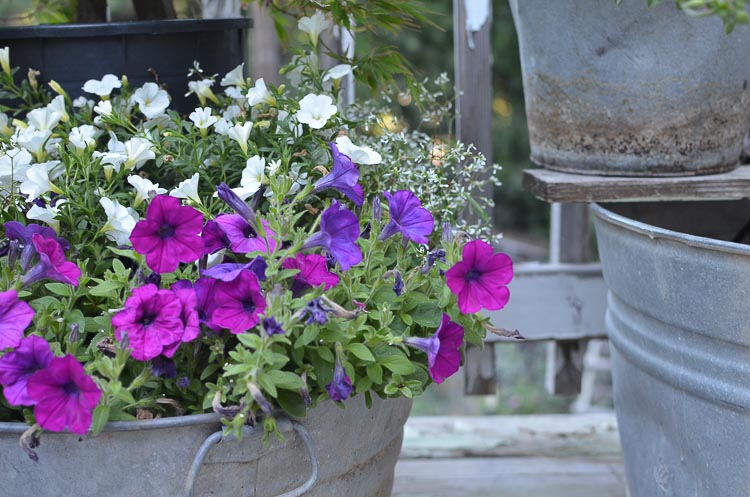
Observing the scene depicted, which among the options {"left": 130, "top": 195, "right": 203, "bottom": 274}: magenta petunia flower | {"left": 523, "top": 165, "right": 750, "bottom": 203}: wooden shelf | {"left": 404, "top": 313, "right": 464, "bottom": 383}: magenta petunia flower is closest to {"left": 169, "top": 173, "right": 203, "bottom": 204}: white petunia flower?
{"left": 130, "top": 195, "right": 203, "bottom": 274}: magenta petunia flower

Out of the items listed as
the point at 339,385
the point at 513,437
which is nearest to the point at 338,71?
the point at 339,385

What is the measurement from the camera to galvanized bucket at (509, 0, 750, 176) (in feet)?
4.37

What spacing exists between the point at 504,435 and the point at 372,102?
0.86 m

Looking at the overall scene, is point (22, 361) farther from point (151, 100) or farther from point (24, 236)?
point (151, 100)

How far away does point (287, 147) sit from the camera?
1.21 meters

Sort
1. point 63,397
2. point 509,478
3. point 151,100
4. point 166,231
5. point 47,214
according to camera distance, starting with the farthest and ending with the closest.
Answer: point 509,478 → point 151,100 → point 47,214 → point 166,231 → point 63,397

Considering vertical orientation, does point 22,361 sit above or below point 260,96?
below

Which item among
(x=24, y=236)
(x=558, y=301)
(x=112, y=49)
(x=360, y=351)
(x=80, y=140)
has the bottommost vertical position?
(x=558, y=301)

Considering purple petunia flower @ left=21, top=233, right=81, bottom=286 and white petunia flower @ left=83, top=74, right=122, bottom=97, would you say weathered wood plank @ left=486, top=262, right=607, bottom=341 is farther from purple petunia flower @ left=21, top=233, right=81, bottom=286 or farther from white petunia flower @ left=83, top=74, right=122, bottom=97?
purple petunia flower @ left=21, top=233, right=81, bottom=286

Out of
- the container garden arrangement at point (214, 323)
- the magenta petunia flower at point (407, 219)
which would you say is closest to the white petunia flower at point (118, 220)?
the container garden arrangement at point (214, 323)

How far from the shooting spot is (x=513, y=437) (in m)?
1.95

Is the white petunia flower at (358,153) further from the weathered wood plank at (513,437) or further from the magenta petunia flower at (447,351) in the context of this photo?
the weathered wood plank at (513,437)

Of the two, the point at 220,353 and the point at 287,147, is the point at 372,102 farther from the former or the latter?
the point at 220,353

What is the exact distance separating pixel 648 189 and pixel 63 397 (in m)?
0.97
